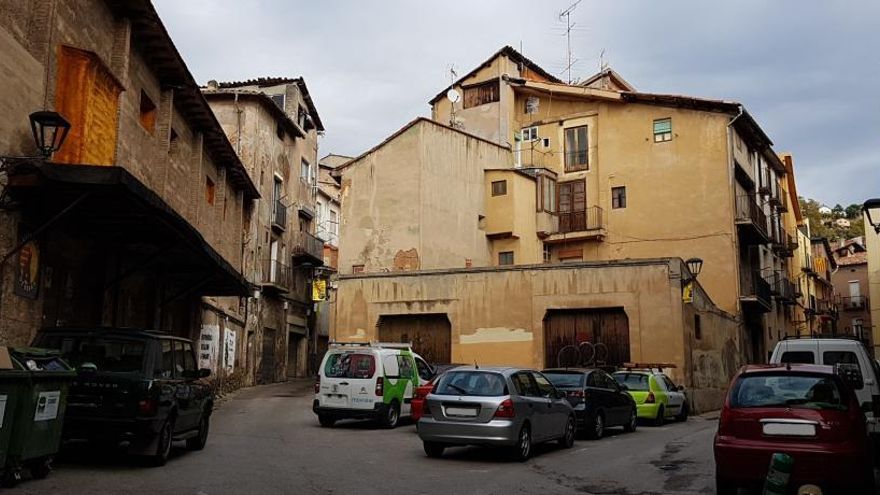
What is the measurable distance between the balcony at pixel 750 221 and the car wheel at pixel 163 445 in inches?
1137

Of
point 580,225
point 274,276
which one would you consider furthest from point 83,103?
point 580,225

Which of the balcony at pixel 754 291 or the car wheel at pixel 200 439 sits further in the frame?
the balcony at pixel 754 291

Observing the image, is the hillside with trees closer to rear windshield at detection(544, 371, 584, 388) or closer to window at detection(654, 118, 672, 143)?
window at detection(654, 118, 672, 143)

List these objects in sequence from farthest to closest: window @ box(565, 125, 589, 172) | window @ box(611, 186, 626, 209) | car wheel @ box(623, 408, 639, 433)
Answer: window @ box(565, 125, 589, 172)
window @ box(611, 186, 626, 209)
car wheel @ box(623, 408, 639, 433)

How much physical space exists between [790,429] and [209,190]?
20.9 meters

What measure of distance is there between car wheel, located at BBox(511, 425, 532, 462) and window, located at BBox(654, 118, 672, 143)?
26.7m

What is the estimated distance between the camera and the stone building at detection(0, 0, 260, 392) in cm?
1212

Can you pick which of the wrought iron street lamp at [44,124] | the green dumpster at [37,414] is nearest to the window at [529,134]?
the wrought iron street lamp at [44,124]

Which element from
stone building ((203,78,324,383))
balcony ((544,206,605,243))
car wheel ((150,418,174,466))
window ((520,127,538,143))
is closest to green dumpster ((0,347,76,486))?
car wheel ((150,418,174,466))

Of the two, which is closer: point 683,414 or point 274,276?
point 683,414

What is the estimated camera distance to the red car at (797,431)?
26.5ft

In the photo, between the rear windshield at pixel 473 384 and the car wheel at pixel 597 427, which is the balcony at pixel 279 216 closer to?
the car wheel at pixel 597 427

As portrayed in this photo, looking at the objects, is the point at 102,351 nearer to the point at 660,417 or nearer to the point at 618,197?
the point at 660,417

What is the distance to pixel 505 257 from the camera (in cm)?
3784
